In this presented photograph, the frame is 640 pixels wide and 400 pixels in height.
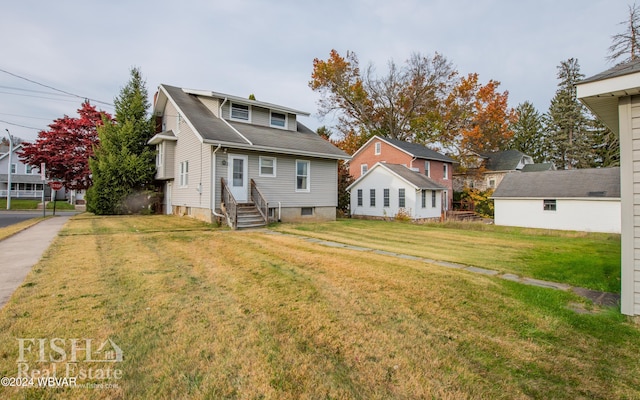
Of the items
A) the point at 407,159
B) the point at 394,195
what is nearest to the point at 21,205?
the point at 394,195

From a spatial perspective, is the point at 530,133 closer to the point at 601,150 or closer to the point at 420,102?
the point at 601,150

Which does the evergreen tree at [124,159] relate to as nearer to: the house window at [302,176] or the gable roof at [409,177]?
the house window at [302,176]

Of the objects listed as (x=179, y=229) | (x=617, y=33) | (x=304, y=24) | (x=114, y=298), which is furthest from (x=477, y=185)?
(x=114, y=298)

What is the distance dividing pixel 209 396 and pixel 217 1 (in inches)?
561

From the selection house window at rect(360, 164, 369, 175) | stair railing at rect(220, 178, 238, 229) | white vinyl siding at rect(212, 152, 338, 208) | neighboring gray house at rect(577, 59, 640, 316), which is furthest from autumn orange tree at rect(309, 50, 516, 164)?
neighboring gray house at rect(577, 59, 640, 316)

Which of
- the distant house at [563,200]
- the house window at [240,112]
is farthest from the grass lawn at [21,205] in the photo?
the distant house at [563,200]

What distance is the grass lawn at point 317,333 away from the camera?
93.8 inches

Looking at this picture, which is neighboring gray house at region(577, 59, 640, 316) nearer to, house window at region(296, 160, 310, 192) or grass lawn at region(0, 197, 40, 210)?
house window at region(296, 160, 310, 192)

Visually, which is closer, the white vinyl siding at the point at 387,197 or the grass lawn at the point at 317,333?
the grass lawn at the point at 317,333

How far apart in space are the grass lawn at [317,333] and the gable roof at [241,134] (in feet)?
26.9

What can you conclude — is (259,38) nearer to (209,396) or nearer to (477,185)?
(209,396)

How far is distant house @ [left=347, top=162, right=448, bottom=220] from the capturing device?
858 inches

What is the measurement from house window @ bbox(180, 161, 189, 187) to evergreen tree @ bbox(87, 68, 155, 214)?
327 centimetres

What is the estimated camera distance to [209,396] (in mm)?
2201
